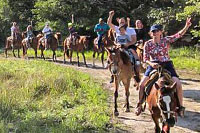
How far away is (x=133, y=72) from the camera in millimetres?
9742

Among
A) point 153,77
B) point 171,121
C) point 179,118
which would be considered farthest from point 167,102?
point 179,118

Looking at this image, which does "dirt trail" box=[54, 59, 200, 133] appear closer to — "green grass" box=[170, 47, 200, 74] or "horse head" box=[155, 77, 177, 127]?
"horse head" box=[155, 77, 177, 127]

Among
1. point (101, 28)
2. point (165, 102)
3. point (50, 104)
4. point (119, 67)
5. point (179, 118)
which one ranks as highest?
point (101, 28)

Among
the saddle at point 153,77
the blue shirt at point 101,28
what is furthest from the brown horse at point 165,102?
the blue shirt at point 101,28

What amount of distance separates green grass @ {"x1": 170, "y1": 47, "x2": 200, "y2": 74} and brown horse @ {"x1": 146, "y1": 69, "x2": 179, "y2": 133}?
9.58 m

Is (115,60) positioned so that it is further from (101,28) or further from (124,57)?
(101,28)

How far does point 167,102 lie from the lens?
5.87m

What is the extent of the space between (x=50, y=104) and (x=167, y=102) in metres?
4.54

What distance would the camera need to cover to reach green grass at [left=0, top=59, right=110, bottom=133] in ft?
25.4

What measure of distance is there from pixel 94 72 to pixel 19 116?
861cm

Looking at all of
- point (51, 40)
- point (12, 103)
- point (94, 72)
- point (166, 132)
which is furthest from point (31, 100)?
point (51, 40)

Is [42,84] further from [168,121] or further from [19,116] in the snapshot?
[168,121]

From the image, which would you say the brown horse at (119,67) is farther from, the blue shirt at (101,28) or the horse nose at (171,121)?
the blue shirt at (101,28)

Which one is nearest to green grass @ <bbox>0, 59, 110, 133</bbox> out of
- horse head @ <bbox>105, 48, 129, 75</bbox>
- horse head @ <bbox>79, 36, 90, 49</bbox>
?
horse head @ <bbox>105, 48, 129, 75</bbox>
